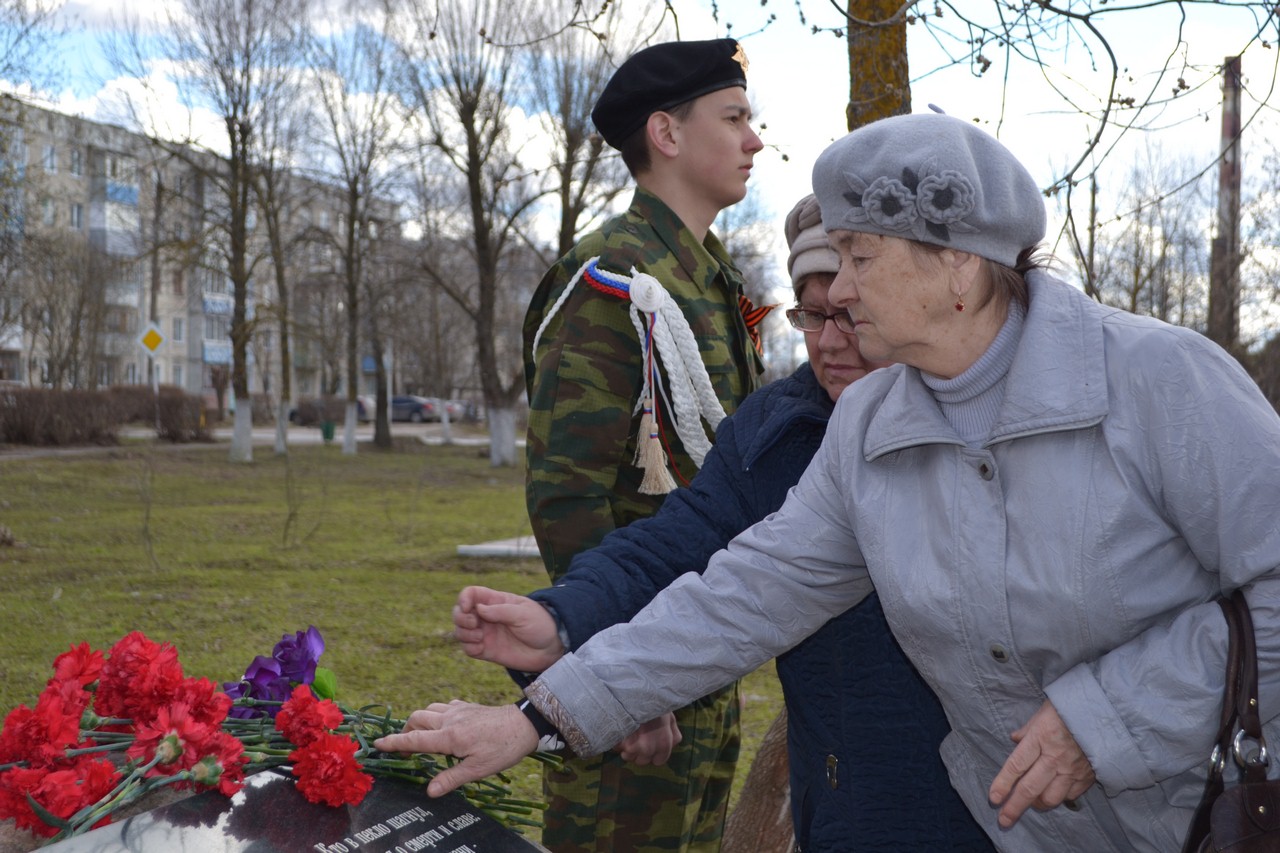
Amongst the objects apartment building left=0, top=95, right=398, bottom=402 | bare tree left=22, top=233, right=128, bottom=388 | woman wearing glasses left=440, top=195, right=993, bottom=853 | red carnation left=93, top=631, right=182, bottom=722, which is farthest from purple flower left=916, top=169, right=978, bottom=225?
bare tree left=22, top=233, right=128, bottom=388

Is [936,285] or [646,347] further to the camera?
[646,347]

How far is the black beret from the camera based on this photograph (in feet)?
9.57

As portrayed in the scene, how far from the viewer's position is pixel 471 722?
6.10 ft

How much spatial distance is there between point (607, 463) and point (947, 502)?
114 cm

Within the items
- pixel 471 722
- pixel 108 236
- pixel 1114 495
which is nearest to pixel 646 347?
pixel 471 722

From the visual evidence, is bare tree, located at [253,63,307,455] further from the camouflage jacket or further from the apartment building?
the camouflage jacket

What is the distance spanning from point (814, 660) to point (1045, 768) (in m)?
0.57

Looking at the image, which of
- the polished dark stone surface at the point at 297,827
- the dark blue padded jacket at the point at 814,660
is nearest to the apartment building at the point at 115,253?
the dark blue padded jacket at the point at 814,660

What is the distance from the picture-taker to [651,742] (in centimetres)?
235

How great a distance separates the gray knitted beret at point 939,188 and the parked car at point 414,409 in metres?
50.8

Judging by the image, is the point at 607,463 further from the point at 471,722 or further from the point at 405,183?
the point at 405,183

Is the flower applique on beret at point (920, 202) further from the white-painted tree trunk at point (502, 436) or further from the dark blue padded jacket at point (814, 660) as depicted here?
the white-painted tree trunk at point (502, 436)

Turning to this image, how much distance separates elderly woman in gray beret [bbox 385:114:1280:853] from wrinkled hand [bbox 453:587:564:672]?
153 millimetres

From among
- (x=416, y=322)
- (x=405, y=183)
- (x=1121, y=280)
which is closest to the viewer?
(x=1121, y=280)
